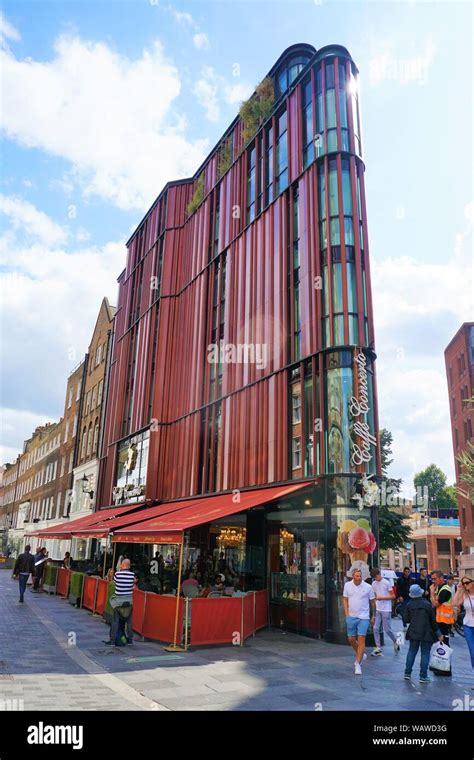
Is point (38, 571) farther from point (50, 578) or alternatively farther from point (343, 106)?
point (343, 106)

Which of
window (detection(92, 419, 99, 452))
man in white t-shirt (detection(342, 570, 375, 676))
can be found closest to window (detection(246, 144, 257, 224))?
man in white t-shirt (detection(342, 570, 375, 676))

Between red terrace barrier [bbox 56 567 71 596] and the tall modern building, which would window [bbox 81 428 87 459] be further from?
red terrace barrier [bbox 56 567 71 596]

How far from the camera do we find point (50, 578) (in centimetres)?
2500

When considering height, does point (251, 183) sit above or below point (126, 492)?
above

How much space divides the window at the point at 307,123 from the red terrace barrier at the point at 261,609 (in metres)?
13.6

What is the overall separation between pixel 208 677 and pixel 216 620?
322 centimetres

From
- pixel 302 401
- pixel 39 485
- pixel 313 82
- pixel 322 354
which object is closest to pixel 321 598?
pixel 302 401

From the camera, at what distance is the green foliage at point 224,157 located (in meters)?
24.8

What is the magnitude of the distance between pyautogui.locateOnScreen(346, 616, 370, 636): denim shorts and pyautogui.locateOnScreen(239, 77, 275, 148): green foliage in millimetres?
19456

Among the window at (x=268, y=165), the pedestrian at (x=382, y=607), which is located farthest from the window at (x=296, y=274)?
the pedestrian at (x=382, y=607)

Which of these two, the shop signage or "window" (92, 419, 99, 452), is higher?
"window" (92, 419, 99, 452)

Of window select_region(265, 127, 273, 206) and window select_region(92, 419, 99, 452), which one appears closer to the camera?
window select_region(265, 127, 273, 206)

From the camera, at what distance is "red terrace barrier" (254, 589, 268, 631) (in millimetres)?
14266

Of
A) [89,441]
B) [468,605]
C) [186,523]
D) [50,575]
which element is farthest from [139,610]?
[89,441]
